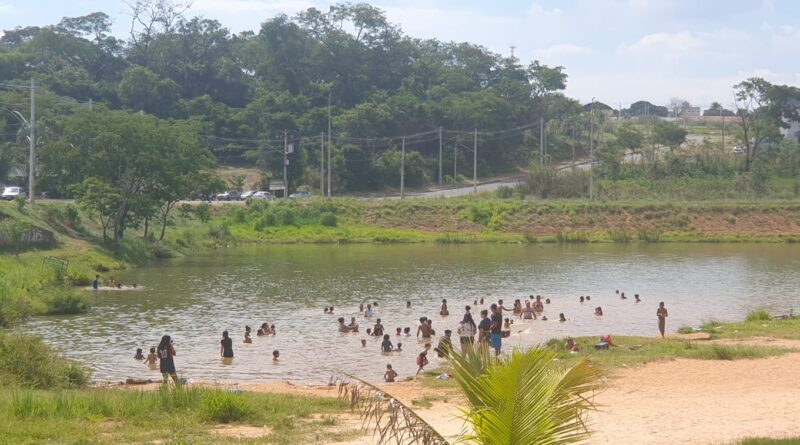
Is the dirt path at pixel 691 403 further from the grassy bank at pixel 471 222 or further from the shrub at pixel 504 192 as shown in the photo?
the shrub at pixel 504 192

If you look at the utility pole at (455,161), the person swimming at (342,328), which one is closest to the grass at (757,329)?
the person swimming at (342,328)

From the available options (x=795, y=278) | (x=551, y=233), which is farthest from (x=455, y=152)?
(x=795, y=278)

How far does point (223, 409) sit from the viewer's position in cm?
1620

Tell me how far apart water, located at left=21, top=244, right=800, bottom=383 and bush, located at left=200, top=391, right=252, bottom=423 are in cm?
A: 743

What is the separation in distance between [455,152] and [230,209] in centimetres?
3392

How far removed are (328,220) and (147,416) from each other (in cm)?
5992

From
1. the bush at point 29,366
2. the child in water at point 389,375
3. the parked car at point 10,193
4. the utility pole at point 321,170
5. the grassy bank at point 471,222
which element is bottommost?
the child in water at point 389,375

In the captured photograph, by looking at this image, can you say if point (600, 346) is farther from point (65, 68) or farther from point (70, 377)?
point (65, 68)

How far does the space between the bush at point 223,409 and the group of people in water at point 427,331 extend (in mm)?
2098

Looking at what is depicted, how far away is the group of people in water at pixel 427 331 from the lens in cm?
2226

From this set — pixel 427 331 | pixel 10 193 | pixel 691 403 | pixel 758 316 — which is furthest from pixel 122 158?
pixel 691 403

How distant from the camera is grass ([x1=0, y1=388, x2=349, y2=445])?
1457cm

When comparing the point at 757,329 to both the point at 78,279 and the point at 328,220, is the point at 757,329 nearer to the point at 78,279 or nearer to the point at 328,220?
the point at 78,279

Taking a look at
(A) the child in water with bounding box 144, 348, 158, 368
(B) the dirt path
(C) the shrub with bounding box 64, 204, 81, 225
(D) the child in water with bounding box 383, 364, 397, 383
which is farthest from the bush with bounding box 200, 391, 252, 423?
(C) the shrub with bounding box 64, 204, 81, 225
